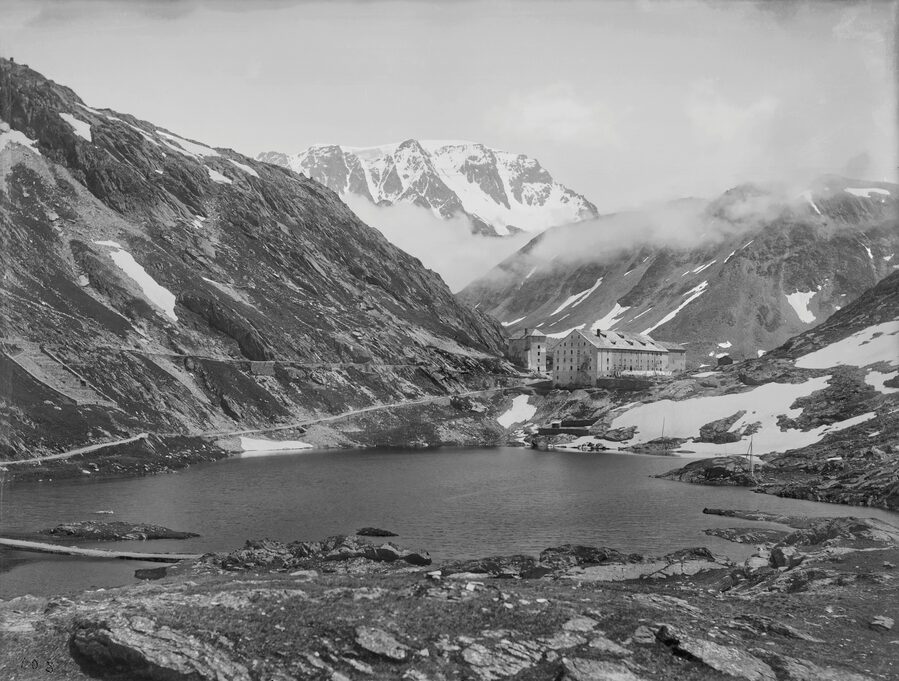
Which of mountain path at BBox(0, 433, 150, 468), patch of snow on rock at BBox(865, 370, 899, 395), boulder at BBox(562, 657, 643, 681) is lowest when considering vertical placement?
mountain path at BBox(0, 433, 150, 468)

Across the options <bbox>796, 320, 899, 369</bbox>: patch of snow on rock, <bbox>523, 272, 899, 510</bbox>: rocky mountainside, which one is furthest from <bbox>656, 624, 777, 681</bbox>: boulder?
<bbox>796, 320, 899, 369</bbox>: patch of snow on rock

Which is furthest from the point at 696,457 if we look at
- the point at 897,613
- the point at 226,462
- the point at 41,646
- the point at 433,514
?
the point at 41,646

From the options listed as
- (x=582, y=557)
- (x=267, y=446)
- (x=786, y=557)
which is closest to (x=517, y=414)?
(x=267, y=446)

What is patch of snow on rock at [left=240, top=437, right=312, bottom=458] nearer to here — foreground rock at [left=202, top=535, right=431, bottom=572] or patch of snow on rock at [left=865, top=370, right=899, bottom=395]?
foreground rock at [left=202, top=535, right=431, bottom=572]

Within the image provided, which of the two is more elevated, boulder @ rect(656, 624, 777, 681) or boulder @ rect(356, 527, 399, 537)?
boulder @ rect(656, 624, 777, 681)

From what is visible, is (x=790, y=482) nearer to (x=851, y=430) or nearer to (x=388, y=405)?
(x=851, y=430)

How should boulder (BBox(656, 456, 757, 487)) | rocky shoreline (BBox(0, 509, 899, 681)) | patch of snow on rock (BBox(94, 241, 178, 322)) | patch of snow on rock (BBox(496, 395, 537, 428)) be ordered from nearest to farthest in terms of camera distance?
rocky shoreline (BBox(0, 509, 899, 681))
boulder (BBox(656, 456, 757, 487))
patch of snow on rock (BBox(94, 241, 178, 322))
patch of snow on rock (BBox(496, 395, 537, 428))

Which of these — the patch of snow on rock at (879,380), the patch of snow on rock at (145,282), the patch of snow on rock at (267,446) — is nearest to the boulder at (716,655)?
the patch of snow on rock at (879,380)
